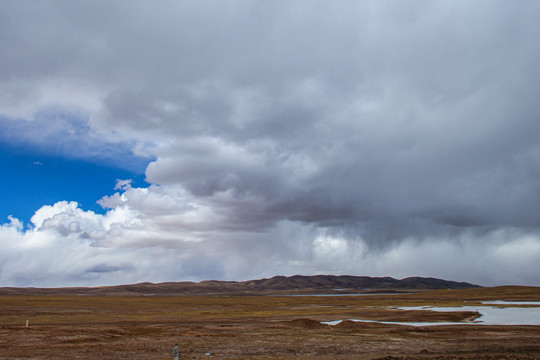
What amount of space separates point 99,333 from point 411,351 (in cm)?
2823

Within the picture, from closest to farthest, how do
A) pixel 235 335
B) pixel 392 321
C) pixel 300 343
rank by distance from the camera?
pixel 300 343 < pixel 235 335 < pixel 392 321

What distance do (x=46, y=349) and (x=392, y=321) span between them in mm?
40031

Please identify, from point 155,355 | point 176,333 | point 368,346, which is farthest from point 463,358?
point 176,333

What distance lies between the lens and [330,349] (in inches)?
1177

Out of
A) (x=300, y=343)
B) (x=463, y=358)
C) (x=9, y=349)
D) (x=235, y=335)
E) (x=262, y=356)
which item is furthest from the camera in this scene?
(x=235, y=335)

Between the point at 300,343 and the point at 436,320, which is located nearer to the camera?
the point at 300,343

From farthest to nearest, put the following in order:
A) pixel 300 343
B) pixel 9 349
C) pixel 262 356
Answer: pixel 300 343 → pixel 9 349 → pixel 262 356

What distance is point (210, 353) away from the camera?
28.3 m

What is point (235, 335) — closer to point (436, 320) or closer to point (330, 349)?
point (330, 349)

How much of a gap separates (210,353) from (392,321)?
3254 cm

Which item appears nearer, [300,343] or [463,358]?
[463,358]

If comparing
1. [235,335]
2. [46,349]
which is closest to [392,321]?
[235,335]

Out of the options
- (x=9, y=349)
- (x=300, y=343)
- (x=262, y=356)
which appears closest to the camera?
(x=262, y=356)

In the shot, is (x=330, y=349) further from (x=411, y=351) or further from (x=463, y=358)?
(x=463, y=358)
